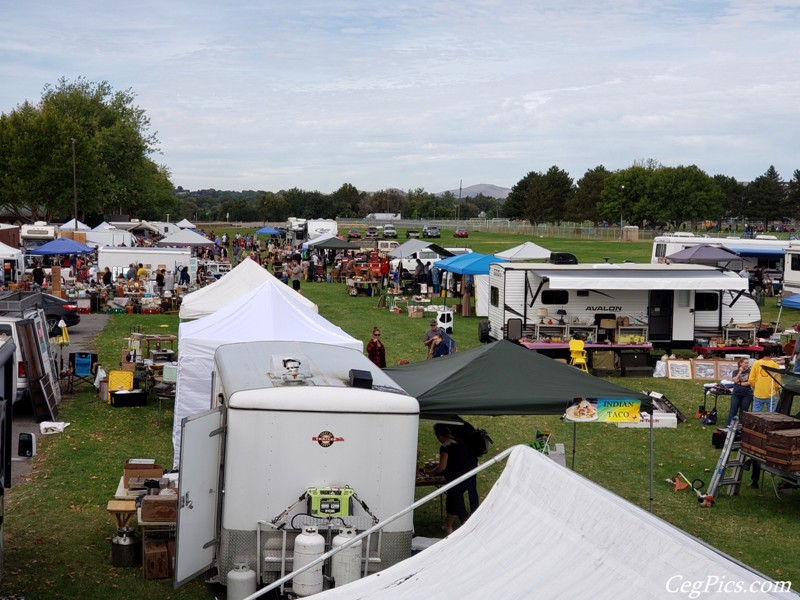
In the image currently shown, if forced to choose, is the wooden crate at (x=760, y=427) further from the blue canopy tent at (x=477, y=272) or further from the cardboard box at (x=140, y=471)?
the blue canopy tent at (x=477, y=272)

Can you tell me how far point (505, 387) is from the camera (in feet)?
33.9

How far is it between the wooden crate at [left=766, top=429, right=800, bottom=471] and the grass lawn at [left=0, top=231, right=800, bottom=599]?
2.39 feet

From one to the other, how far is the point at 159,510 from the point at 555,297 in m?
14.4

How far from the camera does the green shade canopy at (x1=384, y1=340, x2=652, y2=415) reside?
A: 10.0 meters

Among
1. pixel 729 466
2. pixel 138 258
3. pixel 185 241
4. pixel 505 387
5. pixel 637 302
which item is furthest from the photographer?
pixel 185 241

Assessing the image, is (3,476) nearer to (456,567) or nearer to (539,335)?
(456,567)

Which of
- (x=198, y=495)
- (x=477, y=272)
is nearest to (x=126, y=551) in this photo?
(x=198, y=495)

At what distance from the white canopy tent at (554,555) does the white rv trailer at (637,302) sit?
16.3 m

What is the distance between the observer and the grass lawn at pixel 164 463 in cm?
913

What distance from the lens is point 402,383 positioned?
10.9 metres

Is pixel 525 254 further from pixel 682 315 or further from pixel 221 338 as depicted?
pixel 221 338

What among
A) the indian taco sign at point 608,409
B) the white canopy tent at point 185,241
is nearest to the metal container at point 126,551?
the indian taco sign at point 608,409

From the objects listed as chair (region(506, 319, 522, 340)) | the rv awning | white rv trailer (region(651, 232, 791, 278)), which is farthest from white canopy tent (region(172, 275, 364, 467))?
white rv trailer (region(651, 232, 791, 278))

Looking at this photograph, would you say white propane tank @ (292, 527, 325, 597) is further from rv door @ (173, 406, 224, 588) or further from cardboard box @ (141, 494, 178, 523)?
cardboard box @ (141, 494, 178, 523)
